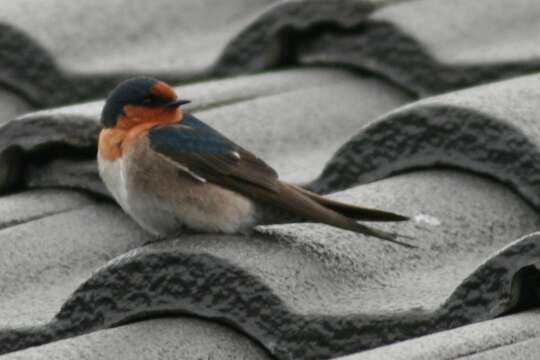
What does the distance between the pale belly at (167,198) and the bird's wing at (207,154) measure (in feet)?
0.07

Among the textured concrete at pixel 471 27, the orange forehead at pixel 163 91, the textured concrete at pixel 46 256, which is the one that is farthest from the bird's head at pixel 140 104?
the textured concrete at pixel 471 27

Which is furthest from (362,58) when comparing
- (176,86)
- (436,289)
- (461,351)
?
(461,351)

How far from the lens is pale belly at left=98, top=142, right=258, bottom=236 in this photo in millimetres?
2748

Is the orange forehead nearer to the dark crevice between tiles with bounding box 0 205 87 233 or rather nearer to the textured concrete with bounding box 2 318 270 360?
the dark crevice between tiles with bounding box 0 205 87 233

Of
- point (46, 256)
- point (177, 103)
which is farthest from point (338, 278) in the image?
point (177, 103)

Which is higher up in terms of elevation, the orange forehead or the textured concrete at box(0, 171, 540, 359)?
the orange forehead

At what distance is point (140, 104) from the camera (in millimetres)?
2975

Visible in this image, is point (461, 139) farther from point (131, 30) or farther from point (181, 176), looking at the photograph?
point (131, 30)

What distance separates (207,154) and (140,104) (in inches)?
9.4

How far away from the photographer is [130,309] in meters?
2.30

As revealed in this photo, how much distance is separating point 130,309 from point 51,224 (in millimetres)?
447

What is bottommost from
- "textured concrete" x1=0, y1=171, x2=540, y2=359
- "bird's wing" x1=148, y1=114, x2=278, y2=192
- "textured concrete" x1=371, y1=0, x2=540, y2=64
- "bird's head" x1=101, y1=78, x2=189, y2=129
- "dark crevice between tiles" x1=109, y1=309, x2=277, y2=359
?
"dark crevice between tiles" x1=109, y1=309, x2=277, y2=359

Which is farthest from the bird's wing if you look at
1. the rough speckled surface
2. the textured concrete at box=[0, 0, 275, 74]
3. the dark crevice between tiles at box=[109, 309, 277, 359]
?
the textured concrete at box=[0, 0, 275, 74]

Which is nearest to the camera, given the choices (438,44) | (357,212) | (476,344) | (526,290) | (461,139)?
(476,344)
